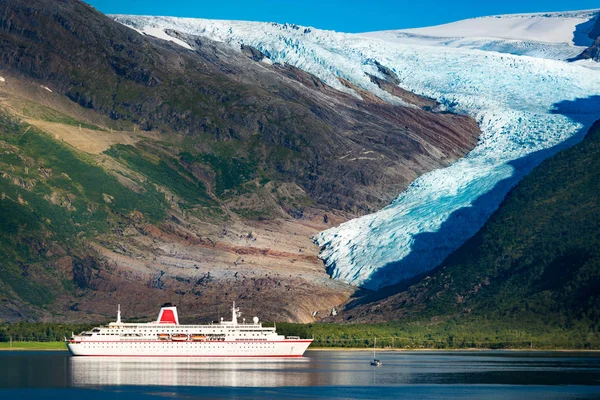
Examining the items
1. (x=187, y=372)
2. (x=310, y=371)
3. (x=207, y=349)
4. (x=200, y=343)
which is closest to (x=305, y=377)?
(x=310, y=371)

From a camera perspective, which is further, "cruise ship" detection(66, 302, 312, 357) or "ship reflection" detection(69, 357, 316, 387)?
"cruise ship" detection(66, 302, 312, 357)

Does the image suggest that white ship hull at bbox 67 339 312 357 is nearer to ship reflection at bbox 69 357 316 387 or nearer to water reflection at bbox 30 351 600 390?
water reflection at bbox 30 351 600 390

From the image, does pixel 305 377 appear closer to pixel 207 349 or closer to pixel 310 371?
pixel 310 371

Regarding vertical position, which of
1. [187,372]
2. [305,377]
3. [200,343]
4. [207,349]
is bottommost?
[305,377]

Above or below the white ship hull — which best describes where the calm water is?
below

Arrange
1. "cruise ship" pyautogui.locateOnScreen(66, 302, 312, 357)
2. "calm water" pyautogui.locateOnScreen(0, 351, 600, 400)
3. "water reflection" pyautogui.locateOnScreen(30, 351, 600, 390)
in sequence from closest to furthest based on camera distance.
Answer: "calm water" pyautogui.locateOnScreen(0, 351, 600, 400), "water reflection" pyautogui.locateOnScreen(30, 351, 600, 390), "cruise ship" pyautogui.locateOnScreen(66, 302, 312, 357)

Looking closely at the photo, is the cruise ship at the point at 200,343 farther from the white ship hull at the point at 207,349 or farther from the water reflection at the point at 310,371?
the water reflection at the point at 310,371

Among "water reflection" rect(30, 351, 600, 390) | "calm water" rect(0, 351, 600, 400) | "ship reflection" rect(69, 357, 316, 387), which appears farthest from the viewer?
"ship reflection" rect(69, 357, 316, 387)

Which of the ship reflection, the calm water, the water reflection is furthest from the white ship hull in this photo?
the calm water

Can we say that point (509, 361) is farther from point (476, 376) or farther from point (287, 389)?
point (287, 389)
